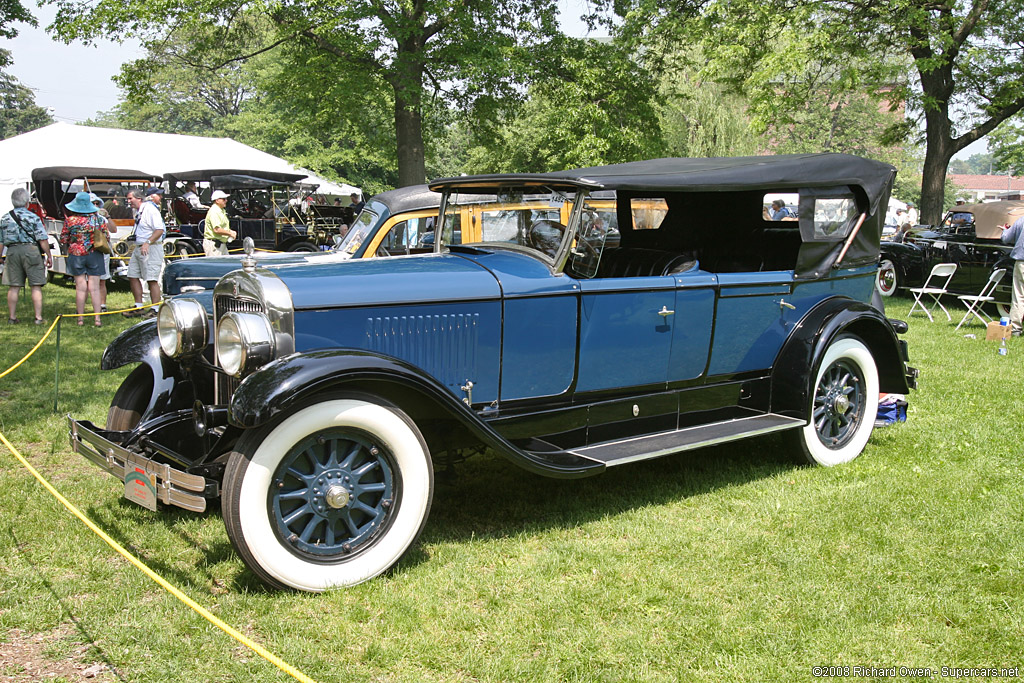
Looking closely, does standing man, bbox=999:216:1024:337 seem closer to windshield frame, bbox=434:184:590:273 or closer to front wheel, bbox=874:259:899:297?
front wheel, bbox=874:259:899:297

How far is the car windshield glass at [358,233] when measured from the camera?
897 centimetres

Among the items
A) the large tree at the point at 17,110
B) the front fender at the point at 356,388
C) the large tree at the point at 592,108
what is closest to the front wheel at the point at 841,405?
the front fender at the point at 356,388

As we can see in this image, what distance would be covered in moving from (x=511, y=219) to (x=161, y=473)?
2.46 metres

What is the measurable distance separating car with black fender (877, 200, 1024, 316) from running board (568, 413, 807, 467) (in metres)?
8.01

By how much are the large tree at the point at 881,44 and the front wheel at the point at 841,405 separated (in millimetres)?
11216

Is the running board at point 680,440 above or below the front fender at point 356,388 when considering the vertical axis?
below

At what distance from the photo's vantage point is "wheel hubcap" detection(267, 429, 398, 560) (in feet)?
11.6

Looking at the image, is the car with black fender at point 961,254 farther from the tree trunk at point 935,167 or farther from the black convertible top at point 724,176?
the black convertible top at point 724,176

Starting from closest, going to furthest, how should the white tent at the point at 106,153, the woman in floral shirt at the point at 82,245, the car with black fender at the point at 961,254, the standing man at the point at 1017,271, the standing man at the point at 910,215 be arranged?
the standing man at the point at 1017,271 → the woman in floral shirt at the point at 82,245 → the car with black fender at the point at 961,254 → the standing man at the point at 910,215 → the white tent at the point at 106,153

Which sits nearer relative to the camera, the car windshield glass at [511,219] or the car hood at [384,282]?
the car hood at [384,282]

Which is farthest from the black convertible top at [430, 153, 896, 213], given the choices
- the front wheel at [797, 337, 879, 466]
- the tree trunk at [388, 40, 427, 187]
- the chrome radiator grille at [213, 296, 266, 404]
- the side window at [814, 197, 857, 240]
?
the tree trunk at [388, 40, 427, 187]

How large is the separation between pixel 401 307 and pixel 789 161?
287 cm

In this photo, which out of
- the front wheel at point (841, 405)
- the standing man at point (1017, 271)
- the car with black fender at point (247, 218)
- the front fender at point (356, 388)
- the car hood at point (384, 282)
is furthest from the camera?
the car with black fender at point (247, 218)

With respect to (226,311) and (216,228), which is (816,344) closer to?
(226,311)
